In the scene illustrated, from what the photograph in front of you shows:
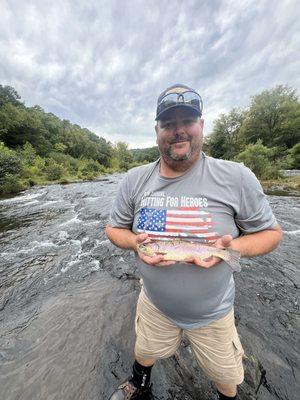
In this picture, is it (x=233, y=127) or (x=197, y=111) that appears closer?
(x=197, y=111)

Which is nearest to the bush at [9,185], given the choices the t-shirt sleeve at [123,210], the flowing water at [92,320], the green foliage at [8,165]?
the green foliage at [8,165]

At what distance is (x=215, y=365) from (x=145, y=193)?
5.68 ft

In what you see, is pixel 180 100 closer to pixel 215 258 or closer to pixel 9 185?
pixel 215 258

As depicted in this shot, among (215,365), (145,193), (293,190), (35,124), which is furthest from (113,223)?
(35,124)

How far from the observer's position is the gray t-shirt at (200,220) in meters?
1.80

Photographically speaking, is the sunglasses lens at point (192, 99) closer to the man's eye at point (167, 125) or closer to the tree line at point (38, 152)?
the man's eye at point (167, 125)

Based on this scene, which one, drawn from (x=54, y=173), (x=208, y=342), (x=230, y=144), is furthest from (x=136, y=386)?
(x=230, y=144)

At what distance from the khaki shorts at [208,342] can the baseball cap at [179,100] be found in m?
1.93

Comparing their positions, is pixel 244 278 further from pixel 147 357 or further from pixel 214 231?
pixel 214 231

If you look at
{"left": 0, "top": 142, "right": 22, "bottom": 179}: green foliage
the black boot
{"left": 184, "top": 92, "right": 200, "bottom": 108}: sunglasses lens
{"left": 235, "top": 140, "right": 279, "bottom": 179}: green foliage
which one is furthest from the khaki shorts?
{"left": 0, "top": 142, "right": 22, "bottom": 179}: green foliage

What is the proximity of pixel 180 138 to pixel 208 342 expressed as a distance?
6.22 ft

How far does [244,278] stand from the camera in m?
5.22

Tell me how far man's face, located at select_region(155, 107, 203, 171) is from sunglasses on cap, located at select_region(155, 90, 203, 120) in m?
0.04

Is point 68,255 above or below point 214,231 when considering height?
below
